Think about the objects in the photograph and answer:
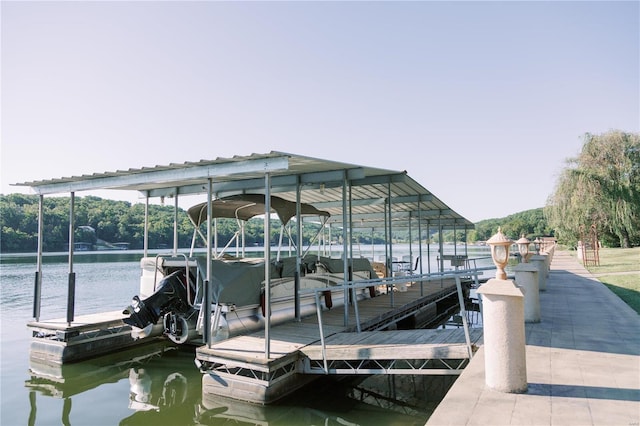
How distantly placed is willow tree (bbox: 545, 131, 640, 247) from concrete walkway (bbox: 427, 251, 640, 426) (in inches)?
901

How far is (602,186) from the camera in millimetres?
26922

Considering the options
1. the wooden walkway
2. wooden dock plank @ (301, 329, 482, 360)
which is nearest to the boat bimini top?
the wooden walkway

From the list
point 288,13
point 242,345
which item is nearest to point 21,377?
point 242,345

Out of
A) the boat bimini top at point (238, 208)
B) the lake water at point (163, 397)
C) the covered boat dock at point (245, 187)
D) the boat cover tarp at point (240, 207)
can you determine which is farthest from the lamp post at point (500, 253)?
the boat cover tarp at point (240, 207)

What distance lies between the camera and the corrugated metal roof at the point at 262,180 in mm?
6621

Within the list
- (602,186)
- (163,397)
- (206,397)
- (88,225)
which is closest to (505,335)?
(206,397)

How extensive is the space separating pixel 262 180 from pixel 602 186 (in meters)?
26.1

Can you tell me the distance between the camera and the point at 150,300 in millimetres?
7973

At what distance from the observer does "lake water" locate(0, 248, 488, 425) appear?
609cm

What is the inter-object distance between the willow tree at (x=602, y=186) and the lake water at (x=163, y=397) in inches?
963

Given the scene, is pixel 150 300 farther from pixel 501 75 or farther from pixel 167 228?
pixel 167 228

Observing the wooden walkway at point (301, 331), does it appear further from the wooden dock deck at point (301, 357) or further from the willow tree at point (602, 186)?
the willow tree at point (602, 186)

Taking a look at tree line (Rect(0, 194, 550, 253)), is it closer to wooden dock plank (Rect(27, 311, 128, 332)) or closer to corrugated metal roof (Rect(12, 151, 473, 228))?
corrugated metal roof (Rect(12, 151, 473, 228))

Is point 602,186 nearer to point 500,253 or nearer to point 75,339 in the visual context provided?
point 500,253
